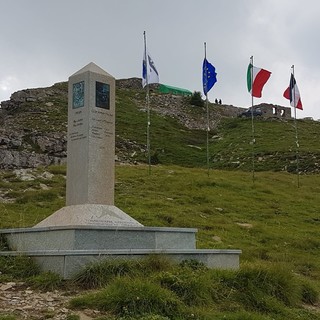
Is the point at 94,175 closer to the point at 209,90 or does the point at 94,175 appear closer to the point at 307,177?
the point at 209,90

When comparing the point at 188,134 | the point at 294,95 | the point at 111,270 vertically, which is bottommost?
the point at 111,270

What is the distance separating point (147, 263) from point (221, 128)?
4765 cm

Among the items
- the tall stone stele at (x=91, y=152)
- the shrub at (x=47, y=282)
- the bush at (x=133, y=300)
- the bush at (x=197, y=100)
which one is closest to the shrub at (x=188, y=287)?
the bush at (x=133, y=300)

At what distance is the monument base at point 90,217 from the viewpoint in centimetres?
972

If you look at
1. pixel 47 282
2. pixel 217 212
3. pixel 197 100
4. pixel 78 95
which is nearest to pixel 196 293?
pixel 47 282

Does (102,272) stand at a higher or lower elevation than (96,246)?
lower

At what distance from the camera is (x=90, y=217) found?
9.81 m

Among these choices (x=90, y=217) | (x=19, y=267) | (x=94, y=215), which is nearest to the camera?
(x=19, y=267)

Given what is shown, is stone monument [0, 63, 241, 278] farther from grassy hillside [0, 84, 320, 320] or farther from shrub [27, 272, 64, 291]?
grassy hillside [0, 84, 320, 320]

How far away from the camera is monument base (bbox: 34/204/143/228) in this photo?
31.9 ft

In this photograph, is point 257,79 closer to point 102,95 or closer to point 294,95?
point 294,95

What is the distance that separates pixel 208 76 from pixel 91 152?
56.4 feet

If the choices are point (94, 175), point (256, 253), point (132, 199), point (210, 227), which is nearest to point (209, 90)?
point (132, 199)

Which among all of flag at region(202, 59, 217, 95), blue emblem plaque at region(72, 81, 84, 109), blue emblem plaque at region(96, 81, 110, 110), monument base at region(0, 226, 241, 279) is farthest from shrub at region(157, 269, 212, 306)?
flag at region(202, 59, 217, 95)
